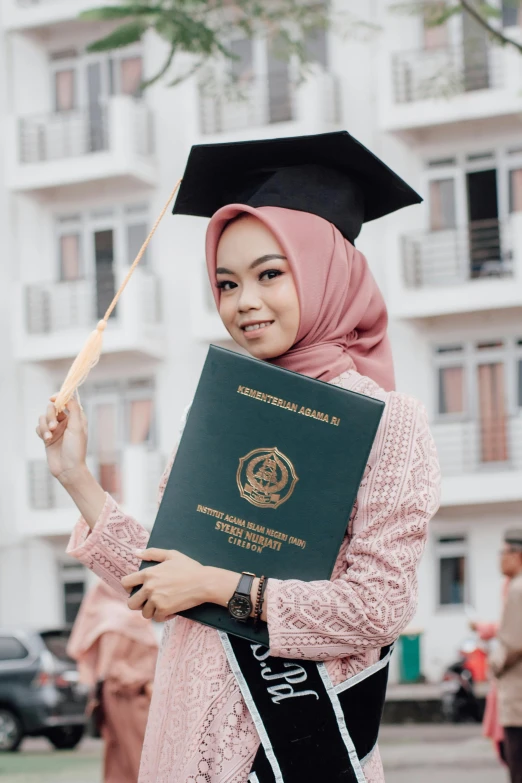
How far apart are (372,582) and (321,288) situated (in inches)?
22.3

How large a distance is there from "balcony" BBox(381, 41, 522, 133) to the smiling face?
55.3 feet

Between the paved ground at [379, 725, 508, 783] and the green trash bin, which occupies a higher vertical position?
the paved ground at [379, 725, 508, 783]

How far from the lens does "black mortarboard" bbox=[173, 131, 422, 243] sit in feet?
8.50

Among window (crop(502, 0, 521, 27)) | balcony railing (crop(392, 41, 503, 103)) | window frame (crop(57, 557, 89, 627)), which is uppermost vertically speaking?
window (crop(502, 0, 521, 27))

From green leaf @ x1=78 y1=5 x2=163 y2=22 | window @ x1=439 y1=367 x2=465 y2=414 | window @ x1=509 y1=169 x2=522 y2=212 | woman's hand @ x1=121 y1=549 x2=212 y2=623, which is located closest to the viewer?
woman's hand @ x1=121 y1=549 x2=212 y2=623

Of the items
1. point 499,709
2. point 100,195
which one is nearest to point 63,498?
point 100,195

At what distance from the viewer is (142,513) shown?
21125 millimetres

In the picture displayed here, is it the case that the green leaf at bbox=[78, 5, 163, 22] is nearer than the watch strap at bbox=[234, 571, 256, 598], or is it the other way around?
the watch strap at bbox=[234, 571, 256, 598]

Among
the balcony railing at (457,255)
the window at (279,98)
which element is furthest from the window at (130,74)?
the balcony railing at (457,255)

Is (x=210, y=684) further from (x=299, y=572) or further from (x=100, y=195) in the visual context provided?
(x=100, y=195)

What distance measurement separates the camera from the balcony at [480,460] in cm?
1916

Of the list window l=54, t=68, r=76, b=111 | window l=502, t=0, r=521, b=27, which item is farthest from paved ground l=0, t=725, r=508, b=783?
window l=54, t=68, r=76, b=111

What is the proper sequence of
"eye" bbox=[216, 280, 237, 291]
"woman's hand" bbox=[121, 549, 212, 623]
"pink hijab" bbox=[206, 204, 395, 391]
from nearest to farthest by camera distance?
"woman's hand" bbox=[121, 549, 212, 623]
"pink hijab" bbox=[206, 204, 395, 391]
"eye" bbox=[216, 280, 237, 291]

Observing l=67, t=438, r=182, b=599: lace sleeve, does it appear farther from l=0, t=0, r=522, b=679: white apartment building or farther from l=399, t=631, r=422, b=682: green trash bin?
l=0, t=0, r=522, b=679: white apartment building
